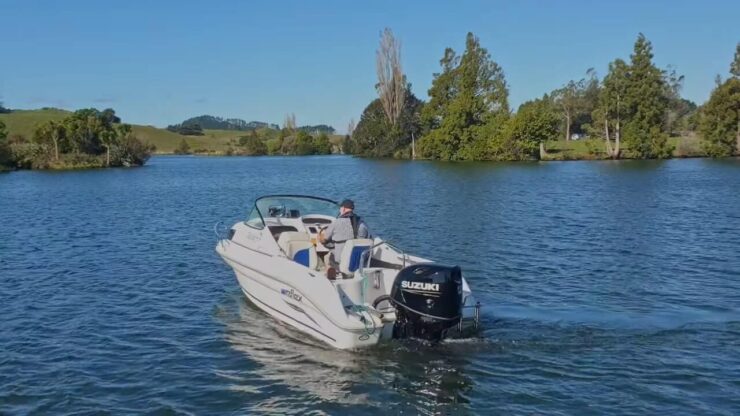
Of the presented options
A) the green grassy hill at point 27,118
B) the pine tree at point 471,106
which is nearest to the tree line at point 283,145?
the green grassy hill at point 27,118

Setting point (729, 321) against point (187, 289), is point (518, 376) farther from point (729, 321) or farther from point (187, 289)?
point (187, 289)

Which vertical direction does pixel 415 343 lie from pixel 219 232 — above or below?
below

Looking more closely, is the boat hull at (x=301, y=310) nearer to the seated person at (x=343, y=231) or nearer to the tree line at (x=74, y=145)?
the seated person at (x=343, y=231)

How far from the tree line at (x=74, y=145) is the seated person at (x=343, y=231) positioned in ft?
253

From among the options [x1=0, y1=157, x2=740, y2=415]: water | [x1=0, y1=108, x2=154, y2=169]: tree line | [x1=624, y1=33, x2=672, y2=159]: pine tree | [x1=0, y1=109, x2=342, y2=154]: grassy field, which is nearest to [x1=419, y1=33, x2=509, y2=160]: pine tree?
[x1=624, y1=33, x2=672, y2=159]: pine tree

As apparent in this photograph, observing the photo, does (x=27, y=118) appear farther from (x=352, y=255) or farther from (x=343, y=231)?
(x=352, y=255)

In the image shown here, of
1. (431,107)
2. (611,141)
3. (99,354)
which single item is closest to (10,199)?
(99,354)

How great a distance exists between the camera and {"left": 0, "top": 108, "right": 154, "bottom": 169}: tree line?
80.6 meters

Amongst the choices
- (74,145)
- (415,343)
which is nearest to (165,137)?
(74,145)

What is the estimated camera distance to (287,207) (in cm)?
1454

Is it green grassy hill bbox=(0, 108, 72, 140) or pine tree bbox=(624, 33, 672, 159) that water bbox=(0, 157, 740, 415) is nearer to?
pine tree bbox=(624, 33, 672, 159)

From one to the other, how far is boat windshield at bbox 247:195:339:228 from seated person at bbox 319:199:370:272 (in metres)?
2.22

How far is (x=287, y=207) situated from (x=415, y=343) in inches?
211

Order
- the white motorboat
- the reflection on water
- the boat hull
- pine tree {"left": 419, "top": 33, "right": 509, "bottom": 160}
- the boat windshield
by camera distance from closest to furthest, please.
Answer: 1. the reflection on water
2. the white motorboat
3. the boat hull
4. the boat windshield
5. pine tree {"left": 419, "top": 33, "right": 509, "bottom": 160}
